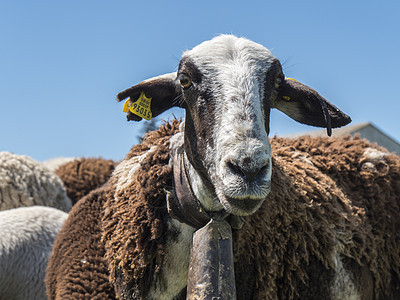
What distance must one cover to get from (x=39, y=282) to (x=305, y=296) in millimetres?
3607

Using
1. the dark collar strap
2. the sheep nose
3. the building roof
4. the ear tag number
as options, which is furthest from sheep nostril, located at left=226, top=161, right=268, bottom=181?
the building roof

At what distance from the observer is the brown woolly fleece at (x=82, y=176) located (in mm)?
8844

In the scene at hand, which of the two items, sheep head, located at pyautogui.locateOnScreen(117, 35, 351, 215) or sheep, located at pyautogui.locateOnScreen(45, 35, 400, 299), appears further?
sheep, located at pyautogui.locateOnScreen(45, 35, 400, 299)

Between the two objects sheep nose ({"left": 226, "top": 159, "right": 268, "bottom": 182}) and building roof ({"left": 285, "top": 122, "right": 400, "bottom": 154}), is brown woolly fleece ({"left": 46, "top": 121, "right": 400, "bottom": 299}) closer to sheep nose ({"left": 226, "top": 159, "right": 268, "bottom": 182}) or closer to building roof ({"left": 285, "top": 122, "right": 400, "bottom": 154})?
sheep nose ({"left": 226, "top": 159, "right": 268, "bottom": 182})

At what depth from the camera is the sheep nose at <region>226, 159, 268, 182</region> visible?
2789 mm

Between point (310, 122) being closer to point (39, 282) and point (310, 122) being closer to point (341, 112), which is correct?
point (341, 112)

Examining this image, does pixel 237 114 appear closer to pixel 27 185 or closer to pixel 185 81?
pixel 185 81

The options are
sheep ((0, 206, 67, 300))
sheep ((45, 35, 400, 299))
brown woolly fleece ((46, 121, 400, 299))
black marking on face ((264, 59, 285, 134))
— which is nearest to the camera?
sheep ((45, 35, 400, 299))

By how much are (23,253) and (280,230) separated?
11.9 feet

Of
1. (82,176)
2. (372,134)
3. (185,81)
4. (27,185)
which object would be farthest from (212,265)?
(372,134)

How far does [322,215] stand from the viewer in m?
4.34

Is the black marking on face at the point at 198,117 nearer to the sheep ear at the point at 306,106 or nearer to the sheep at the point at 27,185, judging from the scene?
the sheep ear at the point at 306,106

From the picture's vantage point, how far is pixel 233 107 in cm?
304

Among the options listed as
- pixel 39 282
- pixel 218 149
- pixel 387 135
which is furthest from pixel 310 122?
pixel 387 135
